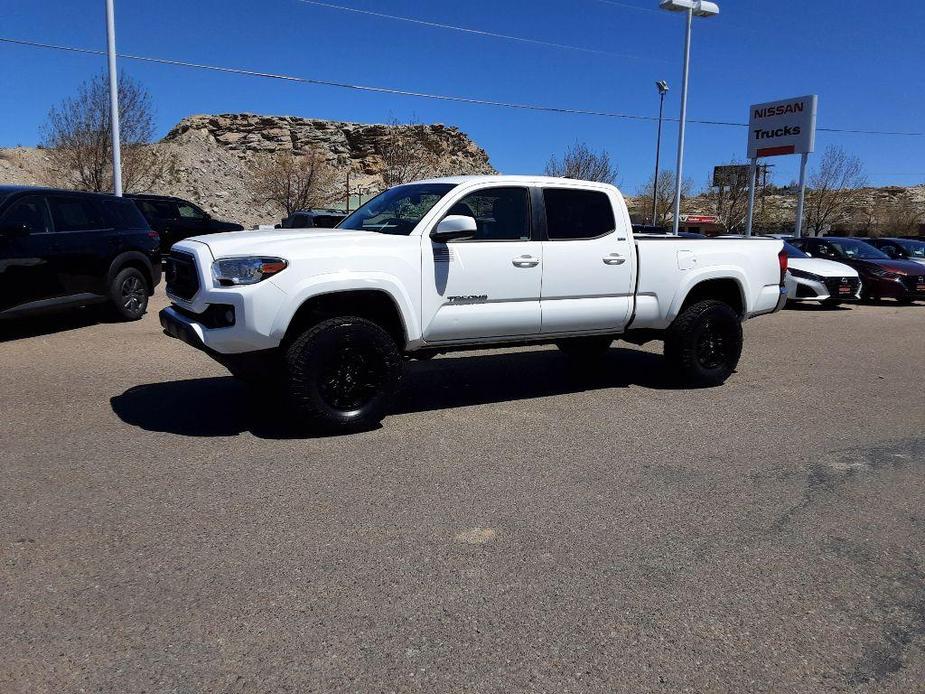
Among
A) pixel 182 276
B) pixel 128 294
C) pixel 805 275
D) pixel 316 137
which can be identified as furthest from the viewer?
pixel 316 137

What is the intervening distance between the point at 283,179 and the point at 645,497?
43176 mm

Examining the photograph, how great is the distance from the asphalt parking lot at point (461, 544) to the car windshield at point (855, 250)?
41.1ft

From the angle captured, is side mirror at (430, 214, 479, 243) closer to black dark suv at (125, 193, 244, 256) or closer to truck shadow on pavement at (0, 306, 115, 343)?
truck shadow on pavement at (0, 306, 115, 343)

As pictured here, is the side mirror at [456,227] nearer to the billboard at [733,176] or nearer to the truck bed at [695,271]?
the truck bed at [695,271]

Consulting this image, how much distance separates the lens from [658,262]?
23.5 feet

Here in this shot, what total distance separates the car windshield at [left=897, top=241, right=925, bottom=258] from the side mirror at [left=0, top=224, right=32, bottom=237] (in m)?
20.6

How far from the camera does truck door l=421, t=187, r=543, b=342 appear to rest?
592 cm

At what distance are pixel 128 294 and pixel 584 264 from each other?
7.00 meters

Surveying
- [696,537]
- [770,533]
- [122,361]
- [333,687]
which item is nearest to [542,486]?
[696,537]

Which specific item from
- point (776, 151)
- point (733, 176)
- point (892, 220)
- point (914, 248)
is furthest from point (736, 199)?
point (914, 248)

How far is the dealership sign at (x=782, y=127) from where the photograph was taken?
88.4ft

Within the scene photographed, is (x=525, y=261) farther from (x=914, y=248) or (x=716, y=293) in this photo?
(x=914, y=248)

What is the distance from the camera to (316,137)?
3017 inches

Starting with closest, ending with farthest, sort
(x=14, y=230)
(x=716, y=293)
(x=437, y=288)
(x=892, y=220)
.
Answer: (x=437, y=288), (x=716, y=293), (x=14, y=230), (x=892, y=220)
